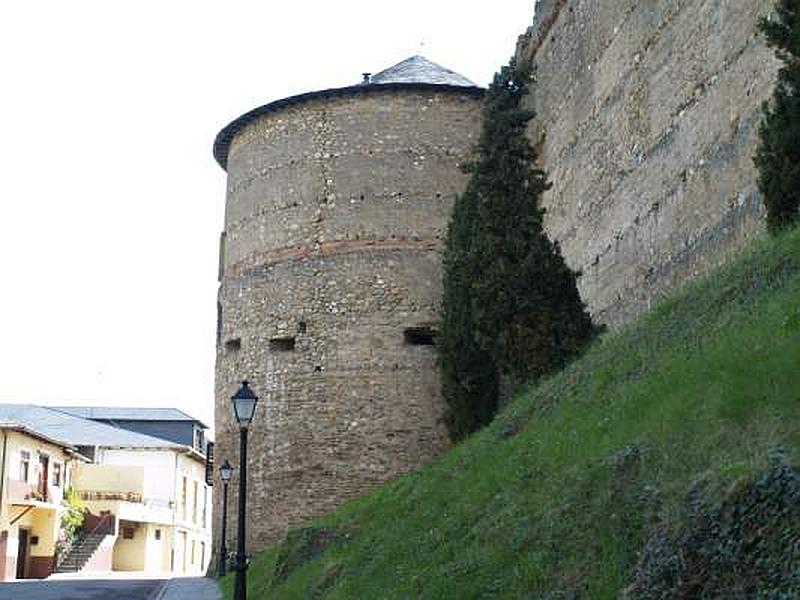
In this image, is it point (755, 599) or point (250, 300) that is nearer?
point (755, 599)

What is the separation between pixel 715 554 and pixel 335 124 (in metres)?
18.4

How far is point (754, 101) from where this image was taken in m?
12.3

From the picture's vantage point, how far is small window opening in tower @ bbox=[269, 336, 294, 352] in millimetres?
22062

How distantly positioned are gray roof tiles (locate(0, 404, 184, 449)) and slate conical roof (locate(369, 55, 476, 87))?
26559mm

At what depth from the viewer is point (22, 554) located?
34.7 m

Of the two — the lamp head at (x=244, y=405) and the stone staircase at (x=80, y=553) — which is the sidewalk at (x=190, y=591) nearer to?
the lamp head at (x=244, y=405)

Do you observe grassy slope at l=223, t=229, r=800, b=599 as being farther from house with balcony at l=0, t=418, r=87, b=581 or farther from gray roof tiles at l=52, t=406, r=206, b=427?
gray roof tiles at l=52, t=406, r=206, b=427

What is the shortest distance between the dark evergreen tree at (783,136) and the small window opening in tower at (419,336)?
1194 centimetres

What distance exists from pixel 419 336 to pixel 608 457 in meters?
14.7

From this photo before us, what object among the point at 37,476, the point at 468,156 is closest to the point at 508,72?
the point at 468,156

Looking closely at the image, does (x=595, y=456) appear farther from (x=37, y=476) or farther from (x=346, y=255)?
(x=37, y=476)

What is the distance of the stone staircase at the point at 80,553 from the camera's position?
37.0 m

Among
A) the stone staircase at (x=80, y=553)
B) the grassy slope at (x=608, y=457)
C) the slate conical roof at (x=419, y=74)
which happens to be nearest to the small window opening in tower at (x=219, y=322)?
the slate conical roof at (x=419, y=74)

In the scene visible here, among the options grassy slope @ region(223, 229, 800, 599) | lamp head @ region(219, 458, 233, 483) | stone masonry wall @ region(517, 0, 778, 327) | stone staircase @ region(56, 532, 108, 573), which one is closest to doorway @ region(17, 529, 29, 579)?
stone staircase @ region(56, 532, 108, 573)
